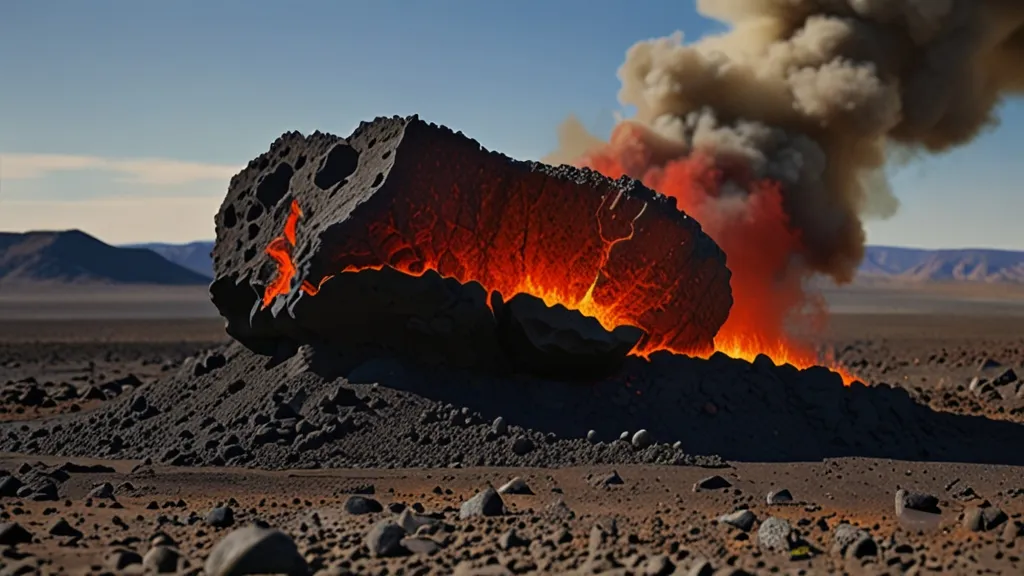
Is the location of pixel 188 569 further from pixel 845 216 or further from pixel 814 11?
pixel 814 11

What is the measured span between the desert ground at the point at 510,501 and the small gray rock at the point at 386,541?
0.02 m

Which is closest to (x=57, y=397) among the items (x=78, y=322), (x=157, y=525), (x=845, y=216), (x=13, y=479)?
(x=13, y=479)

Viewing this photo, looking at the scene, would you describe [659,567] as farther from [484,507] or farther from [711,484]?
[711,484]

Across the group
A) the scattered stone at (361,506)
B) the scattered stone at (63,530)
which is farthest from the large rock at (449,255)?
the scattered stone at (63,530)

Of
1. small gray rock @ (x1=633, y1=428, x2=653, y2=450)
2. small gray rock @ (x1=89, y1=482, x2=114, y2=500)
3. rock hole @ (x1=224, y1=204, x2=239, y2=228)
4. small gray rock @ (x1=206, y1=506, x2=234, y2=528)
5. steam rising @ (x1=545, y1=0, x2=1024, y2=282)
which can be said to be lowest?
small gray rock @ (x1=89, y1=482, x2=114, y2=500)

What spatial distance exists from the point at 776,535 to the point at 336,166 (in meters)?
8.69

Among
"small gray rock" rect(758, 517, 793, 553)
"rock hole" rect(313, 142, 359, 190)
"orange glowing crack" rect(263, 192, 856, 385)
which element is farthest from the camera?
"rock hole" rect(313, 142, 359, 190)

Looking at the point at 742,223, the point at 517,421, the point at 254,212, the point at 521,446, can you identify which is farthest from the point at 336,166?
the point at 742,223

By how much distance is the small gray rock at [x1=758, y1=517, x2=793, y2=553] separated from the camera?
29.2 ft

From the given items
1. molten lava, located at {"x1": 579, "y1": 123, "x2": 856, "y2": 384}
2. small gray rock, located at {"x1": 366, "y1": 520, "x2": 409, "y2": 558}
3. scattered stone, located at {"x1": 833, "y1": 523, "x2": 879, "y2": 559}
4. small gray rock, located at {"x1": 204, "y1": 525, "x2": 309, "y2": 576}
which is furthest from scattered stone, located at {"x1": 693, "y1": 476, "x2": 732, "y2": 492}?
molten lava, located at {"x1": 579, "y1": 123, "x2": 856, "y2": 384}

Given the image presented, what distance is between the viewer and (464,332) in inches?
568

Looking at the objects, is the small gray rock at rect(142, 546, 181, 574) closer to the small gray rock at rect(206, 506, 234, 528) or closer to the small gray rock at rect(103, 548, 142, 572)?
the small gray rock at rect(103, 548, 142, 572)

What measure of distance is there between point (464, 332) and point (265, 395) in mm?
2618

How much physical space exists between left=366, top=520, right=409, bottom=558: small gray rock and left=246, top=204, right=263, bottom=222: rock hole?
342 inches
